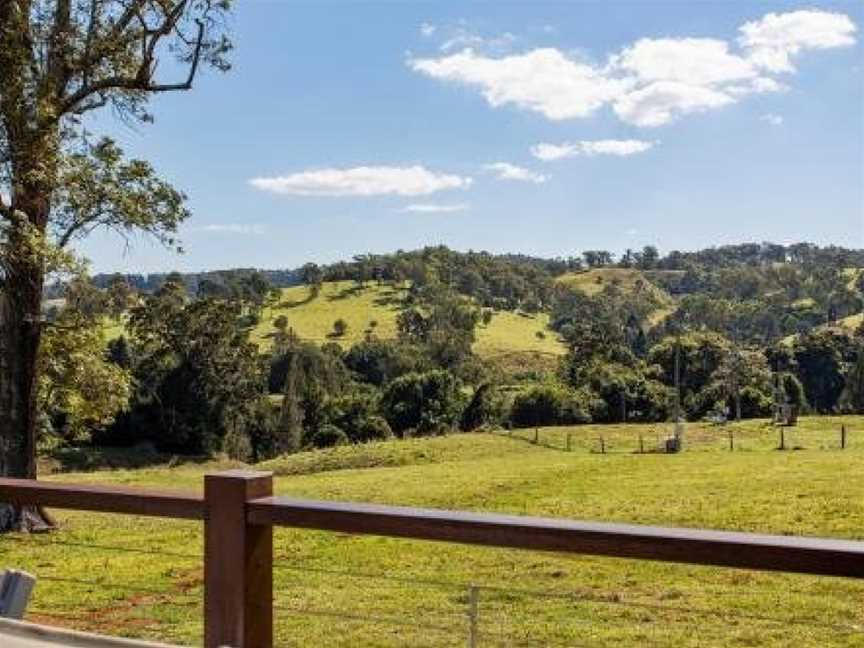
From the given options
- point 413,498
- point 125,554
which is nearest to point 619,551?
point 125,554

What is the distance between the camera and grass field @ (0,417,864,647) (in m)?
9.56

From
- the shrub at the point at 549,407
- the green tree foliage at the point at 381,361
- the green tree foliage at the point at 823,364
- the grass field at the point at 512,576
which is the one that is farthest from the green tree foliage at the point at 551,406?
the grass field at the point at 512,576

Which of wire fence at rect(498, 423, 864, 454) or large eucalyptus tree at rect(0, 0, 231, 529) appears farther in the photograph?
wire fence at rect(498, 423, 864, 454)

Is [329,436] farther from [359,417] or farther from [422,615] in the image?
[422,615]

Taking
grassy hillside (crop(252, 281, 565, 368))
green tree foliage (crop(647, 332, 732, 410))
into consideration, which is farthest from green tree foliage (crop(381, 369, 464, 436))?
grassy hillside (crop(252, 281, 565, 368))

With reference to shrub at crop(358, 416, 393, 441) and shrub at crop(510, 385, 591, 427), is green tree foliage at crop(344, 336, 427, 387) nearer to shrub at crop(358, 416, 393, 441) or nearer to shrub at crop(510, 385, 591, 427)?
shrub at crop(358, 416, 393, 441)

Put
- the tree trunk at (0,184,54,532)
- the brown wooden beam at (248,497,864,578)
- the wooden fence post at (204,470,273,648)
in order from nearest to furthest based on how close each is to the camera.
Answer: the brown wooden beam at (248,497,864,578) → the wooden fence post at (204,470,273,648) → the tree trunk at (0,184,54,532)

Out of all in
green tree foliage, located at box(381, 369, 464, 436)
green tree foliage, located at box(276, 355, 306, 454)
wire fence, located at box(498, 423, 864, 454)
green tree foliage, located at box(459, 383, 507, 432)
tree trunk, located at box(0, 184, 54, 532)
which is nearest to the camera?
tree trunk, located at box(0, 184, 54, 532)

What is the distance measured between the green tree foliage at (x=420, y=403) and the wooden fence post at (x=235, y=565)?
6961cm

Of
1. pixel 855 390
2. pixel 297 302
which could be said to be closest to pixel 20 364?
pixel 855 390

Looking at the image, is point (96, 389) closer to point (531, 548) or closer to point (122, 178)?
point (122, 178)

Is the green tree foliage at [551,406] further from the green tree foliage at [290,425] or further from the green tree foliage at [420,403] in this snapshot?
the green tree foliage at [290,425]

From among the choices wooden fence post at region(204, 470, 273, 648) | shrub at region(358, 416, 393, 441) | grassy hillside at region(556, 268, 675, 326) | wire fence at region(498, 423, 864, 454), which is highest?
grassy hillside at region(556, 268, 675, 326)

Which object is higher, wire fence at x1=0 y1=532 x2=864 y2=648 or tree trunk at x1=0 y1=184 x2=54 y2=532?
tree trunk at x1=0 y1=184 x2=54 y2=532
